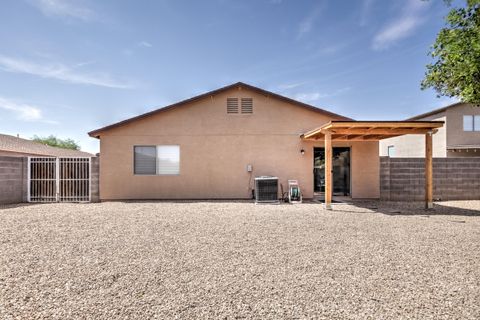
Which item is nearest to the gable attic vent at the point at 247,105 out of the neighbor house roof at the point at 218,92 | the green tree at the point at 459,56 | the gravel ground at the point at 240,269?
the neighbor house roof at the point at 218,92

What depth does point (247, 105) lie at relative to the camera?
10617mm

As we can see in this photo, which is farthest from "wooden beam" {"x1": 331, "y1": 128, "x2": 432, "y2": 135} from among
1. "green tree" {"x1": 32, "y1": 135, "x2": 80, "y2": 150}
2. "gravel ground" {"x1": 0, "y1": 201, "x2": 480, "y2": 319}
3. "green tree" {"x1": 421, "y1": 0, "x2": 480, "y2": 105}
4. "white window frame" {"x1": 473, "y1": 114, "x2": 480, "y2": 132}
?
"green tree" {"x1": 32, "y1": 135, "x2": 80, "y2": 150}

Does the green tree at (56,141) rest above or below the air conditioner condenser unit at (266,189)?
above

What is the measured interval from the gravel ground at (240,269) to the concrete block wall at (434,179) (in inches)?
171

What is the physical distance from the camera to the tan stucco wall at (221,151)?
10367 millimetres

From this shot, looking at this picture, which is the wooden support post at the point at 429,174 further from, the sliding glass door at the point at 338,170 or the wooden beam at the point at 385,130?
the sliding glass door at the point at 338,170

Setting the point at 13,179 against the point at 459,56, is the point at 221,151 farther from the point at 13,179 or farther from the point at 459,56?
the point at 459,56

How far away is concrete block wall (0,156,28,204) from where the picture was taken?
955 cm

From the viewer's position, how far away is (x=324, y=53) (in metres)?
12.0

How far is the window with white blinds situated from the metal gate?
2.10 metres

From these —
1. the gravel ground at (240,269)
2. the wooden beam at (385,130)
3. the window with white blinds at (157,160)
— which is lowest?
the gravel ground at (240,269)

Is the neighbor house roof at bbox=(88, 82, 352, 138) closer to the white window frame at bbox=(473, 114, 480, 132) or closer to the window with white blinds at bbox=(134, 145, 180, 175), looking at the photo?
the window with white blinds at bbox=(134, 145, 180, 175)

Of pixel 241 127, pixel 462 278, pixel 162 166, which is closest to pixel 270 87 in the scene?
pixel 241 127

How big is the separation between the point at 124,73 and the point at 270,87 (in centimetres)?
662
